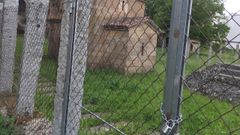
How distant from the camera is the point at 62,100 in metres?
2.90

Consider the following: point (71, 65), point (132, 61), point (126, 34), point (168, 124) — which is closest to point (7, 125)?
point (126, 34)

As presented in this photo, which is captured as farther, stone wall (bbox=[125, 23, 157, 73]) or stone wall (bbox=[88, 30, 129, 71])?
stone wall (bbox=[88, 30, 129, 71])

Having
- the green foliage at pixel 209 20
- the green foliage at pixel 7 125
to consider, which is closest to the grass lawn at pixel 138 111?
the green foliage at pixel 7 125

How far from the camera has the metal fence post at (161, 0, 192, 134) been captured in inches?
67.3

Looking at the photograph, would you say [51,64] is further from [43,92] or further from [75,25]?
[75,25]

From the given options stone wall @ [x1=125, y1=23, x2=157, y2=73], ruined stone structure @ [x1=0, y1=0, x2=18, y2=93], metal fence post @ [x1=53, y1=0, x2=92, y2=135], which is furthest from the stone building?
ruined stone structure @ [x1=0, y1=0, x2=18, y2=93]

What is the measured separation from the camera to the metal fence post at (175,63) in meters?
1.71

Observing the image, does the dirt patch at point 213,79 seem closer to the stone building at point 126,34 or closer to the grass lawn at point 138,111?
the grass lawn at point 138,111

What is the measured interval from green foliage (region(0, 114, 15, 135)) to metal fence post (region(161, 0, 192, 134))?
11.4 ft

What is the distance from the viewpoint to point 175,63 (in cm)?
174

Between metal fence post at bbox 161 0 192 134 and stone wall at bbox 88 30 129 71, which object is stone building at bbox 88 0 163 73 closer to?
stone wall at bbox 88 30 129 71

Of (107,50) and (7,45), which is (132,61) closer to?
(107,50)

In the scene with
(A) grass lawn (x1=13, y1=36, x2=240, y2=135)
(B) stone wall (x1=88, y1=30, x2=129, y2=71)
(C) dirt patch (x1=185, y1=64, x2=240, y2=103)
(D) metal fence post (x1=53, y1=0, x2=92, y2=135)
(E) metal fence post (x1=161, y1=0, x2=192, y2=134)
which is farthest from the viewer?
(A) grass lawn (x1=13, y1=36, x2=240, y2=135)

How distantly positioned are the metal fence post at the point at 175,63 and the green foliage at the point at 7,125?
3.49 meters
